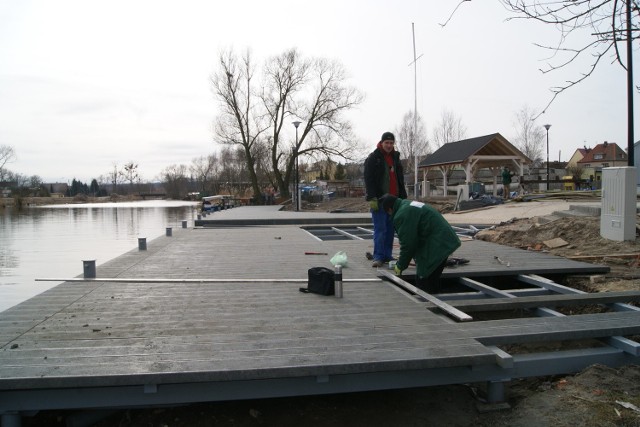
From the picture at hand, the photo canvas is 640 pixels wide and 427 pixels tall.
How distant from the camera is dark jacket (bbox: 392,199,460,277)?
13.7ft

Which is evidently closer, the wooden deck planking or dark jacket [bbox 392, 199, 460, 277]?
the wooden deck planking

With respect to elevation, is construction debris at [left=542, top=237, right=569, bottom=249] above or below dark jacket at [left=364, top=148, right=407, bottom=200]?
below

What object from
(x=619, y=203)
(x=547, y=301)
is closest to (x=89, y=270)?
(x=547, y=301)

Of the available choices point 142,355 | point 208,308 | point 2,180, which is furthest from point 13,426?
point 2,180

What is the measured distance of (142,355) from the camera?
2660mm

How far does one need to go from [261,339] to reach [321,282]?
1.28 metres

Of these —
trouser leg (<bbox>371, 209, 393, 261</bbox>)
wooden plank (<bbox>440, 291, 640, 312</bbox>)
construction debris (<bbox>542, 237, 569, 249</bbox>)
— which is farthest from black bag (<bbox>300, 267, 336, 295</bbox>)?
construction debris (<bbox>542, 237, 569, 249</bbox>)

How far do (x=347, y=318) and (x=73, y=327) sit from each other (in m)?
1.95

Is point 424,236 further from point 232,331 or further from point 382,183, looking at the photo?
point 232,331

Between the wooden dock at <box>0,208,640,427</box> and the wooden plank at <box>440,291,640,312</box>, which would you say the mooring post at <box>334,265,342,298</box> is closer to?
the wooden dock at <box>0,208,640,427</box>

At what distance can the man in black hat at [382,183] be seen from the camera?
211 inches

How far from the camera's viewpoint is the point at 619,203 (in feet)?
20.4

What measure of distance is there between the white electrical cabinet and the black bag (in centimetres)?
450

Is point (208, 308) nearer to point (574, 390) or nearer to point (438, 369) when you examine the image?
point (438, 369)
